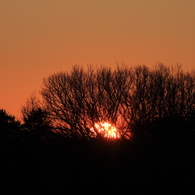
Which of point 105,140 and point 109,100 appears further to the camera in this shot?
point 109,100

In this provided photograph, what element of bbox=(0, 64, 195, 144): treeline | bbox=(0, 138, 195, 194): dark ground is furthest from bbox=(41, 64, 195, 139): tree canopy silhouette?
bbox=(0, 138, 195, 194): dark ground

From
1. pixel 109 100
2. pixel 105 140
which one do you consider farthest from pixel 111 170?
pixel 109 100

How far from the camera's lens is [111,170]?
19938mm

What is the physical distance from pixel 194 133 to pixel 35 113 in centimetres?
2284

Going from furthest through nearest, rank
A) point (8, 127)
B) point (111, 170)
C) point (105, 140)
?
point (8, 127)
point (105, 140)
point (111, 170)

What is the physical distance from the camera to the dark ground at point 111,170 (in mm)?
18016

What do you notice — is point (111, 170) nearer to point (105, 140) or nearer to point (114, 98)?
point (105, 140)

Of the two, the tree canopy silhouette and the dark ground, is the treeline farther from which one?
the dark ground

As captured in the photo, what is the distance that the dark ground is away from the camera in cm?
1802

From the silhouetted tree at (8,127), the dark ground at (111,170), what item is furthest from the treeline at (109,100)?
the dark ground at (111,170)

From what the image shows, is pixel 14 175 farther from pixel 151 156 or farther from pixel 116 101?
pixel 116 101

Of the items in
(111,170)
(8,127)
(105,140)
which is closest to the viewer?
(111,170)

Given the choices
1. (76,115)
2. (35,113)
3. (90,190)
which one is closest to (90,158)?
(90,190)

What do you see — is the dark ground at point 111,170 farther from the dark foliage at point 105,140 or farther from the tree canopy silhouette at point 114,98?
the tree canopy silhouette at point 114,98
